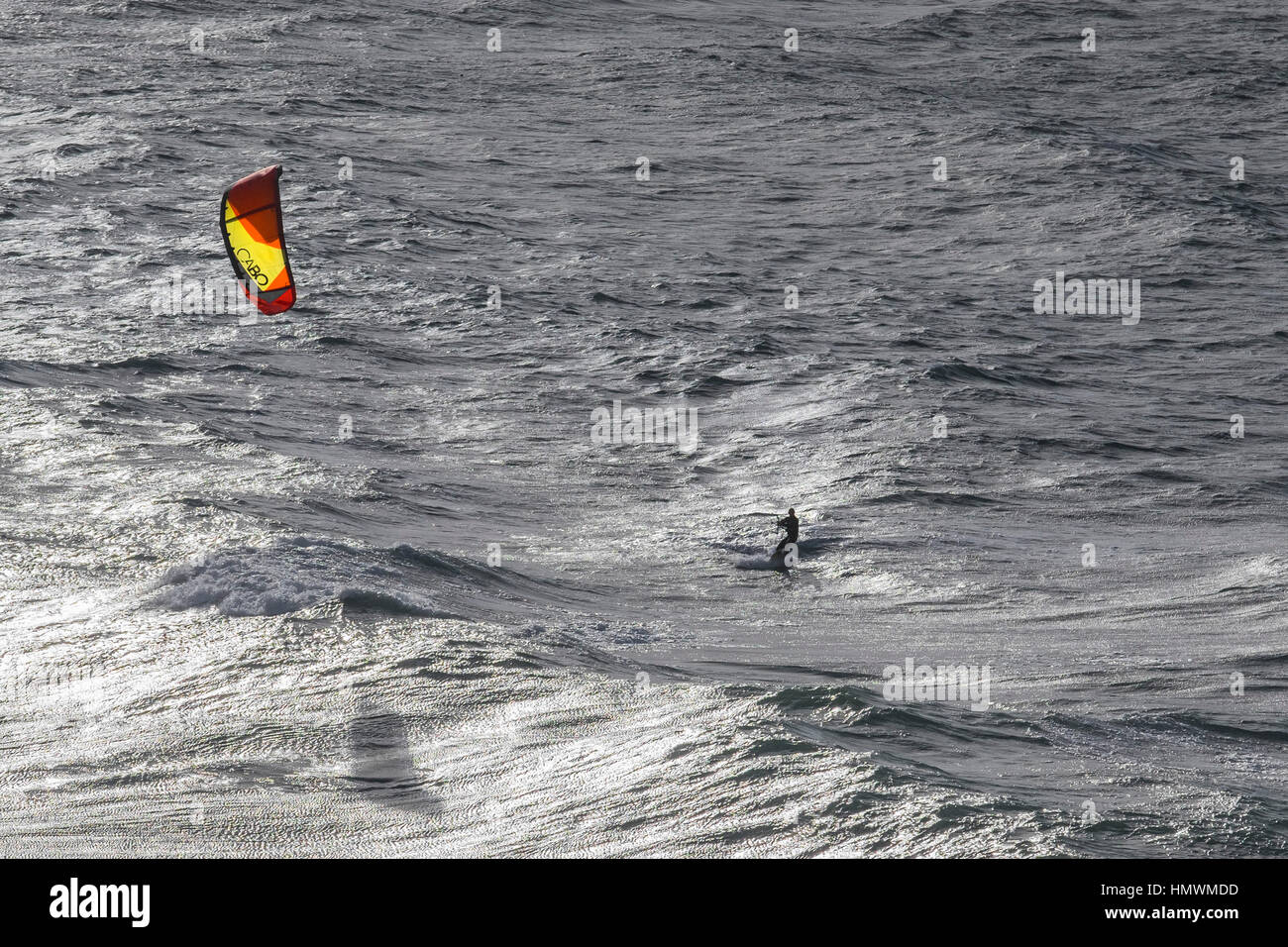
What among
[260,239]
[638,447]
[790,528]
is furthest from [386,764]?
[638,447]

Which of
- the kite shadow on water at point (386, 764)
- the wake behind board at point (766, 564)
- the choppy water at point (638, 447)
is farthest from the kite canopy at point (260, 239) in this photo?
the kite shadow on water at point (386, 764)

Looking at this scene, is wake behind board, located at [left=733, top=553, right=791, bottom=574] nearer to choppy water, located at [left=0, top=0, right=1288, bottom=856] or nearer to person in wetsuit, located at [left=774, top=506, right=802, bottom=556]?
person in wetsuit, located at [left=774, top=506, right=802, bottom=556]

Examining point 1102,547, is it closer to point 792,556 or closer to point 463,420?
point 792,556

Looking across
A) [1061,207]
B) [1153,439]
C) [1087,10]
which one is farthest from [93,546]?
[1087,10]

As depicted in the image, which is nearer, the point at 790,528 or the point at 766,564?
the point at 790,528

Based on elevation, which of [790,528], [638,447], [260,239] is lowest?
[790,528]

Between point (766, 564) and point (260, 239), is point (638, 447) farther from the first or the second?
point (260, 239)

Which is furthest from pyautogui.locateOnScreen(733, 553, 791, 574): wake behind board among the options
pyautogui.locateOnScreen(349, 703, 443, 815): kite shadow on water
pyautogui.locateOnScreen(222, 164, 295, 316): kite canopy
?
pyautogui.locateOnScreen(349, 703, 443, 815): kite shadow on water
